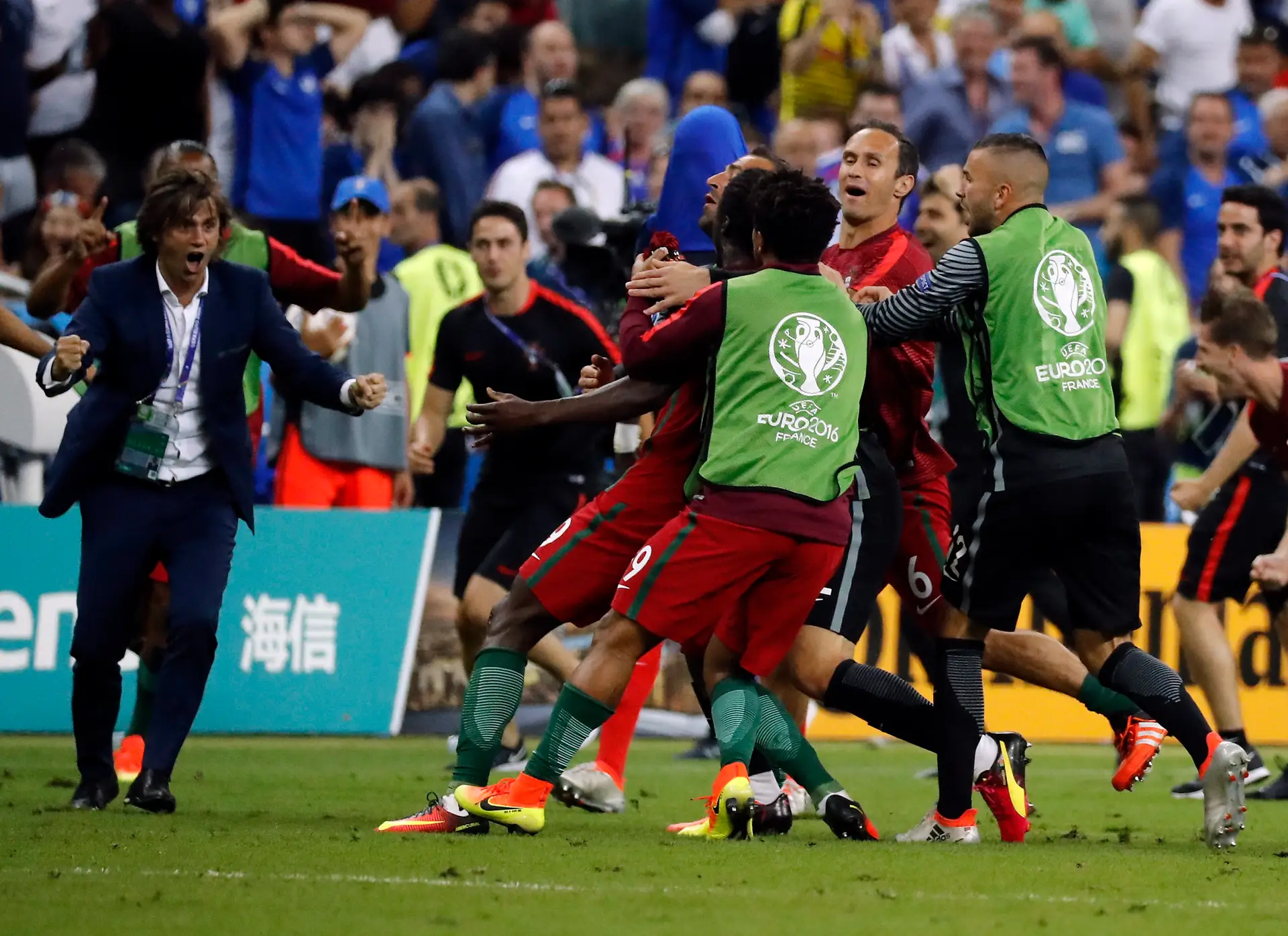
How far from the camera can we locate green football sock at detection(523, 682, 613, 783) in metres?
7.28

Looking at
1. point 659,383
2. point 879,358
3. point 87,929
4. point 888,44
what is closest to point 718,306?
point 659,383

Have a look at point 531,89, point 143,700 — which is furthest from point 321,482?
point 531,89

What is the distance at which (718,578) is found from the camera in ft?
23.3

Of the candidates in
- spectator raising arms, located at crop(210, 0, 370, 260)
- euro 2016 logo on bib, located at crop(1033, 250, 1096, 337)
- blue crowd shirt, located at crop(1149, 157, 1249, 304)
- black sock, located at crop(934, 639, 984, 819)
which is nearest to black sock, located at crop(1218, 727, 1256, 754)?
black sock, located at crop(934, 639, 984, 819)

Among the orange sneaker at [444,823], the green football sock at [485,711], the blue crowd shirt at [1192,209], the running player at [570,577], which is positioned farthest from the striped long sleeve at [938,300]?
the blue crowd shirt at [1192,209]

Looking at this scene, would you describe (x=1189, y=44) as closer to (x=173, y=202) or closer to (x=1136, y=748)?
(x=1136, y=748)

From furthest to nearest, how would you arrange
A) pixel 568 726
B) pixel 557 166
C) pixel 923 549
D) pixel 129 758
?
pixel 557 166, pixel 129 758, pixel 923 549, pixel 568 726

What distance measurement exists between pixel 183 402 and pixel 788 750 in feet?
9.06

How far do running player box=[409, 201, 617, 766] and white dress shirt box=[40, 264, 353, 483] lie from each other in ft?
8.12

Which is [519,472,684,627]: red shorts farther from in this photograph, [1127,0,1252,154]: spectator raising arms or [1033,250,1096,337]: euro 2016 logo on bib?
[1127,0,1252,154]: spectator raising arms

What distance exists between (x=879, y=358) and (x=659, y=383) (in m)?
1.11

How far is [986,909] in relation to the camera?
5.95m

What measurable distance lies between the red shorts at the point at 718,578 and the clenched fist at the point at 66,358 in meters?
2.28

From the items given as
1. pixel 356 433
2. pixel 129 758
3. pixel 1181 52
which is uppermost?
pixel 1181 52
